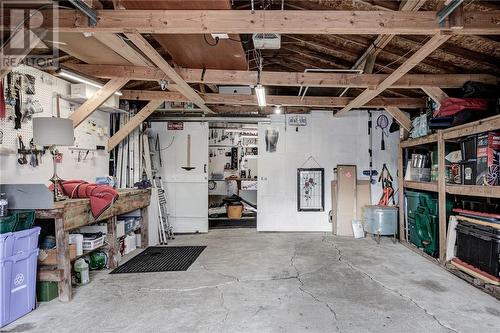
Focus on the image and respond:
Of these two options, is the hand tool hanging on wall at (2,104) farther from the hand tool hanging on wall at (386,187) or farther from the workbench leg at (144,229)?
the hand tool hanging on wall at (386,187)

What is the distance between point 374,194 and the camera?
6855 millimetres

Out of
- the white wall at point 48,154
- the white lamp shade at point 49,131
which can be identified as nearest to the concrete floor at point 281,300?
the white wall at point 48,154

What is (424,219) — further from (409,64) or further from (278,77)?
(278,77)

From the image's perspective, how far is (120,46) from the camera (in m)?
3.30

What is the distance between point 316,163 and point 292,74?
304 centimetres

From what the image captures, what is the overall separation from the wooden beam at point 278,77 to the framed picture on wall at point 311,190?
2897 mm

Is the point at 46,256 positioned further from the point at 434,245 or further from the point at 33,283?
the point at 434,245

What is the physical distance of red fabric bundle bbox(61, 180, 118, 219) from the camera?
149 inches

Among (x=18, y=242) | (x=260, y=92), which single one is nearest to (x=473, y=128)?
(x=260, y=92)

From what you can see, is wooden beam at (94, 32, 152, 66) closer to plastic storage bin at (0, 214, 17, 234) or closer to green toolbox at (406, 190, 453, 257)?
plastic storage bin at (0, 214, 17, 234)

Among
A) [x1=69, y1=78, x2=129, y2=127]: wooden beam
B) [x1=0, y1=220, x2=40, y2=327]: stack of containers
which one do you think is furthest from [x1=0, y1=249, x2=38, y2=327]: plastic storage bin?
[x1=69, y1=78, x2=129, y2=127]: wooden beam

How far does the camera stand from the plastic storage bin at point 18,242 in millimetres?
2724

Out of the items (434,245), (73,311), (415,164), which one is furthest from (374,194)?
(73,311)

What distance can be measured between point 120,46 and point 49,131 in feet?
3.93
